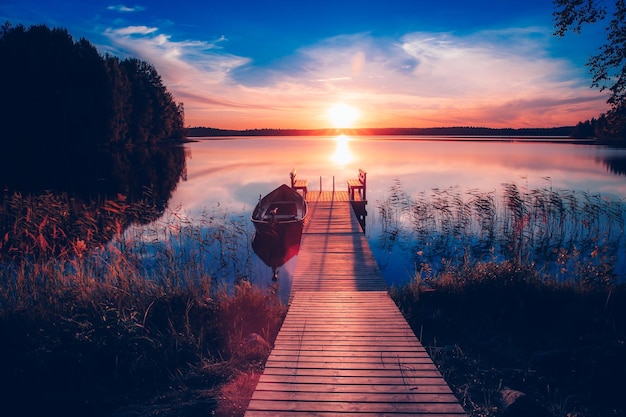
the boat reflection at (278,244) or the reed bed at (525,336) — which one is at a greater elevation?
the reed bed at (525,336)

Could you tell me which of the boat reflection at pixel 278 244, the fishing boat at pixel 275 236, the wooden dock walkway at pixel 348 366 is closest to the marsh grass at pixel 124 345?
the wooden dock walkway at pixel 348 366

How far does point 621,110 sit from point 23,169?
36.7 m

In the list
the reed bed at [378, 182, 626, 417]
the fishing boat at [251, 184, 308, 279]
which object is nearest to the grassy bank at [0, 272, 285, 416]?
the reed bed at [378, 182, 626, 417]

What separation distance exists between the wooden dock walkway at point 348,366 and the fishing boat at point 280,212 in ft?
24.3

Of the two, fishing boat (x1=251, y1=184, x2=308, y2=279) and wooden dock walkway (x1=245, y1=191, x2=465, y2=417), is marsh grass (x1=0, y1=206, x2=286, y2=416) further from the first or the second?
fishing boat (x1=251, y1=184, x2=308, y2=279)

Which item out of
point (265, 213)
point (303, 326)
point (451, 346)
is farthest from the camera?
point (265, 213)

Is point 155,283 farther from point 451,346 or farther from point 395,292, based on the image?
point 451,346

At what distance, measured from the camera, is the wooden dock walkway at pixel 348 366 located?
371cm

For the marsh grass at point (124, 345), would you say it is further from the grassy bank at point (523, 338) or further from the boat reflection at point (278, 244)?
the boat reflection at point (278, 244)

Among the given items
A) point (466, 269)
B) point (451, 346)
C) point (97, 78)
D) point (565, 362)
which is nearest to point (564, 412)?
point (565, 362)

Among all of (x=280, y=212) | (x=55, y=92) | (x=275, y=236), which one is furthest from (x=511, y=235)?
(x=55, y=92)

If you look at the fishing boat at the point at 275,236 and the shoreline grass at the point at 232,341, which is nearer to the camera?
the shoreline grass at the point at 232,341

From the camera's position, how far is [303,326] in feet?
18.3

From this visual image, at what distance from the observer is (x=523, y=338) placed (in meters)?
6.55
